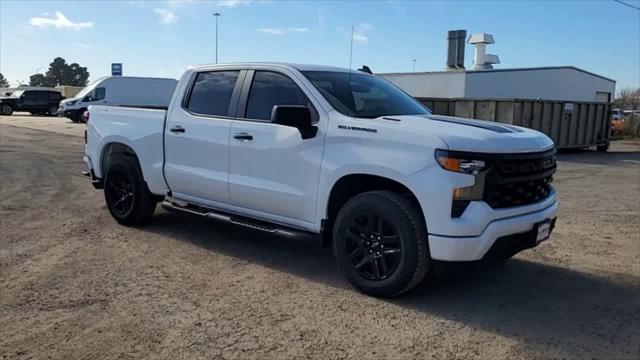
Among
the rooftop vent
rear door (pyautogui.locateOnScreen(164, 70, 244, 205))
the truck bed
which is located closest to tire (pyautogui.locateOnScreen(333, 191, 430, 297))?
rear door (pyautogui.locateOnScreen(164, 70, 244, 205))

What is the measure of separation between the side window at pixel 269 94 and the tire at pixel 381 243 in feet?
3.96

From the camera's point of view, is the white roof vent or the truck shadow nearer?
the truck shadow

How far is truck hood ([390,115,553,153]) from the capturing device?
4289mm

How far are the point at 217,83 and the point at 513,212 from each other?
3296mm

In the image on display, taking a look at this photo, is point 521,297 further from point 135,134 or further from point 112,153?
point 112,153

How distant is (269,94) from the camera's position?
18.4 feet

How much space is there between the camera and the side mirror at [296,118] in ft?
15.9

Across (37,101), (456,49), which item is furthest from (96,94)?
(456,49)

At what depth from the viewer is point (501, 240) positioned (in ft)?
14.5

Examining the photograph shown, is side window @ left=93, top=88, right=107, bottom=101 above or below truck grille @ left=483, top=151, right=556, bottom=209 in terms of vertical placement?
above

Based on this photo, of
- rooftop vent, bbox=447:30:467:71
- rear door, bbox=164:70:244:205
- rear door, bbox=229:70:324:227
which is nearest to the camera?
rear door, bbox=229:70:324:227

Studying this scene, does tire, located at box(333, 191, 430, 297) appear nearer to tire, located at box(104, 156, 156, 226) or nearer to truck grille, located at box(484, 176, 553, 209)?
truck grille, located at box(484, 176, 553, 209)

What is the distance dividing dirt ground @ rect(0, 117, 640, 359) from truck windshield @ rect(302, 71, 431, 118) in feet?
5.09

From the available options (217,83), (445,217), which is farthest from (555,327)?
(217,83)
